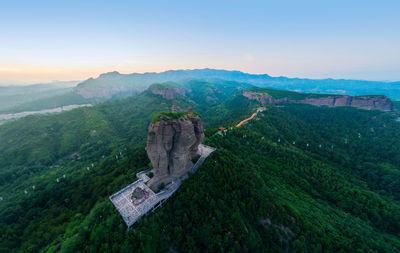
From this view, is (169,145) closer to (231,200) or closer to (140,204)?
(140,204)

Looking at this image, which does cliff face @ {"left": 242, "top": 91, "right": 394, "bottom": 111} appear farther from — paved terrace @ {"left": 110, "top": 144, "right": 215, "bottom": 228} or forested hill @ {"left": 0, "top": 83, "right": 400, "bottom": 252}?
paved terrace @ {"left": 110, "top": 144, "right": 215, "bottom": 228}

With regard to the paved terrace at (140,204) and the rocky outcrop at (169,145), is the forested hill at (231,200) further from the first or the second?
the rocky outcrop at (169,145)

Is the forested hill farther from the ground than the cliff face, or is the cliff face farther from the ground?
the cliff face

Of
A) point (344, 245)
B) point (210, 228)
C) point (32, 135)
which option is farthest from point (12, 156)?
point (344, 245)

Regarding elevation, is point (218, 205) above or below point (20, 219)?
above

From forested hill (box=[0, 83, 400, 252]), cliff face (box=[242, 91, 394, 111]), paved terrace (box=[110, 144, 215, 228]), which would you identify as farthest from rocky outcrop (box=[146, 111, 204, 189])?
cliff face (box=[242, 91, 394, 111])

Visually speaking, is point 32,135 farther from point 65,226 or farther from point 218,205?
point 218,205
